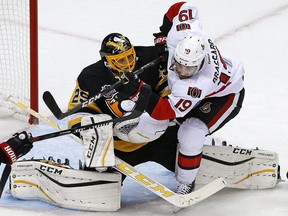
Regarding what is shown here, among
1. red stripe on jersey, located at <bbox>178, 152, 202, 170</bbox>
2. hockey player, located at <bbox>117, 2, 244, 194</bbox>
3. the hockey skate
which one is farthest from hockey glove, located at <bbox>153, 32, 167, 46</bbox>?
the hockey skate

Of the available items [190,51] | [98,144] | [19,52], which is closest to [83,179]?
[98,144]

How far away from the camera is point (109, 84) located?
3.75 m

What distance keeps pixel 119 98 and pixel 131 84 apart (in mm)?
329

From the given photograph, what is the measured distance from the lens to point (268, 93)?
200 inches

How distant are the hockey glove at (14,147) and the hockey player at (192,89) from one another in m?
0.49

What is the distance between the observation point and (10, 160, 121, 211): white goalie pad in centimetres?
364

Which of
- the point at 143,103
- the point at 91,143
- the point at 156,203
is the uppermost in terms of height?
the point at 143,103

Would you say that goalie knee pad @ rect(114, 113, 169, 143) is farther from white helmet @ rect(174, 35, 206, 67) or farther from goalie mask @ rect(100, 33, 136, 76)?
white helmet @ rect(174, 35, 206, 67)

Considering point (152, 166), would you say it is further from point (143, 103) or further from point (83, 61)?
point (83, 61)

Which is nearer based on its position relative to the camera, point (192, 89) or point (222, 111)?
point (192, 89)

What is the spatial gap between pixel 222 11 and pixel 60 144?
8.31ft

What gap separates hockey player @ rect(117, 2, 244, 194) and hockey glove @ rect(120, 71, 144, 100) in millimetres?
96

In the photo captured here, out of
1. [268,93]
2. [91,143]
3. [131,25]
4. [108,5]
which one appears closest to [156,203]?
[91,143]

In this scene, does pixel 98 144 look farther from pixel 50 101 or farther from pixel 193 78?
pixel 193 78
